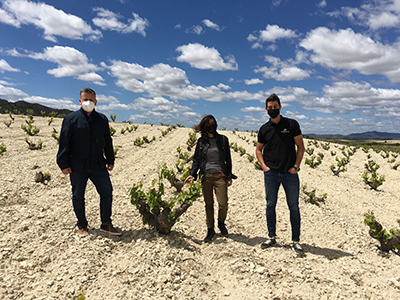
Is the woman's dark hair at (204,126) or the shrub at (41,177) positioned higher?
the woman's dark hair at (204,126)

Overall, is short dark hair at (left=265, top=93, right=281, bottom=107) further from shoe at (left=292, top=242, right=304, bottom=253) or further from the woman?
shoe at (left=292, top=242, right=304, bottom=253)

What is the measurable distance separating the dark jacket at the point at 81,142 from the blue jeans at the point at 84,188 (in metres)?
0.13

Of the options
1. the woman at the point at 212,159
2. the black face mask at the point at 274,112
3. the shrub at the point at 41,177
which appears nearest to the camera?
the black face mask at the point at 274,112

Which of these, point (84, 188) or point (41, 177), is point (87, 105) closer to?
point (84, 188)

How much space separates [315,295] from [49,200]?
18.9ft

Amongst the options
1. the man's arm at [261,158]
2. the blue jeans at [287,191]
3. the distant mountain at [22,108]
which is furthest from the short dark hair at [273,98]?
the distant mountain at [22,108]

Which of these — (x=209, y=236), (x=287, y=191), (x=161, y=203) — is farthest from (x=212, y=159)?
(x=209, y=236)

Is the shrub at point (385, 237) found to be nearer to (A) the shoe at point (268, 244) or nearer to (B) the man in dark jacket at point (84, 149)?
(A) the shoe at point (268, 244)

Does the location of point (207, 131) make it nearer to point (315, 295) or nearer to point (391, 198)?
point (315, 295)

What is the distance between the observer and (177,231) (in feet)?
14.8

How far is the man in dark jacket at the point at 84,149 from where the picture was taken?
358cm

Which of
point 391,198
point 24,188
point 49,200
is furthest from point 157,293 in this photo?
point 391,198

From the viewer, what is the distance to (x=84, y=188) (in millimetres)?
3881

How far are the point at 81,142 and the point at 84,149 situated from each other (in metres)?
0.12
